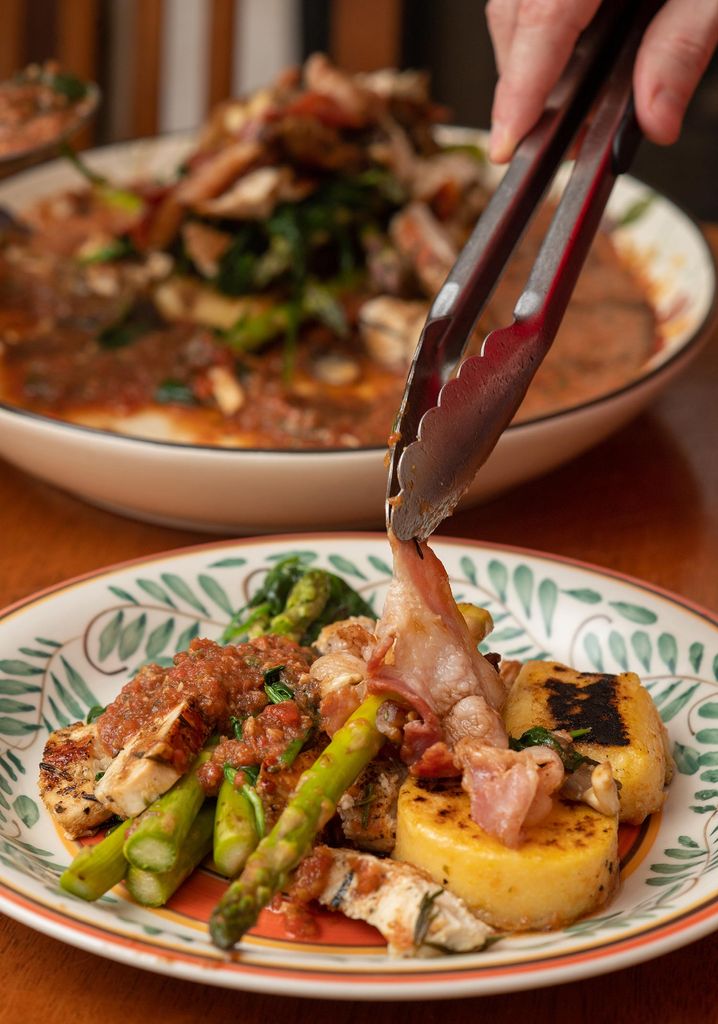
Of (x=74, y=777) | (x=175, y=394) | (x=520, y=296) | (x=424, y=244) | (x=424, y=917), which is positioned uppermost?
(x=520, y=296)

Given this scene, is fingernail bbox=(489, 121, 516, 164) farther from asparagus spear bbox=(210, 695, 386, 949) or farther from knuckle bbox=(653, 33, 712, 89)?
asparagus spear bbox=(210, 695, 386, 949)

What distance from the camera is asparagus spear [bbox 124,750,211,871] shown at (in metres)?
1.24

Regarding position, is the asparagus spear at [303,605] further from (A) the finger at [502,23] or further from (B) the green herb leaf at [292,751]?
(A) the finger at [502,23]

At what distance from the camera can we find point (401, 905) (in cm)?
117

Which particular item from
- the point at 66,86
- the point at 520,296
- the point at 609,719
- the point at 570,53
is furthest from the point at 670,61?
the point at 66,86

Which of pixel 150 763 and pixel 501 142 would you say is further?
pixel 501 142

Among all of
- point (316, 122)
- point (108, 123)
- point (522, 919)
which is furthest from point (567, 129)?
point (108, 123)

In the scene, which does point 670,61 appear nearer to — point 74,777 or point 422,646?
point 422,646

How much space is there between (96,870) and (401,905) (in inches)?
12.3

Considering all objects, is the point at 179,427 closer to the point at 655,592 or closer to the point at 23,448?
the point at 23,448

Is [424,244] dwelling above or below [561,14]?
below

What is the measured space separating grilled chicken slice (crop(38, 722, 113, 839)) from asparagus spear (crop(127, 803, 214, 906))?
0.11 metres

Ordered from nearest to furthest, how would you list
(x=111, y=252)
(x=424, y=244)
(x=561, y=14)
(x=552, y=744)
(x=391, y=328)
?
(x=552, y=744)
(x=561, y=14)
(x=391, y=328)
(x=424, y=244)
(x=111, y=252)

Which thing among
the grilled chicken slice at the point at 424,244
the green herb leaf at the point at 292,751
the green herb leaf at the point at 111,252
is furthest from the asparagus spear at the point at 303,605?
the green herb leaf at the point at 111,252
